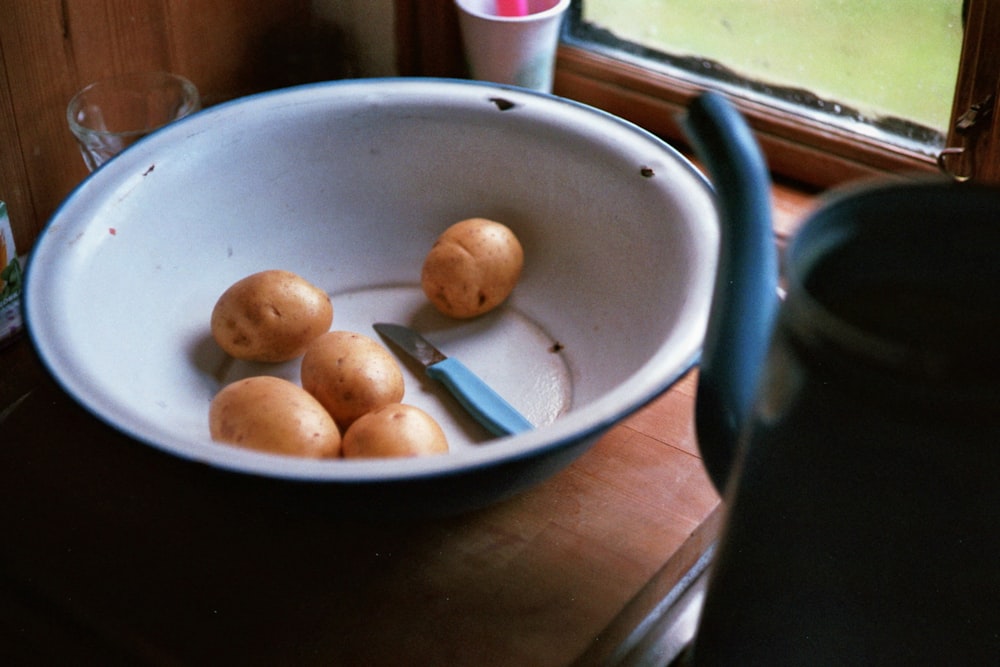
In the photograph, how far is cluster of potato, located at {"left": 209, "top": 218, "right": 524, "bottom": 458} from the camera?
0.57 metres

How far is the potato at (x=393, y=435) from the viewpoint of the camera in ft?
1.84

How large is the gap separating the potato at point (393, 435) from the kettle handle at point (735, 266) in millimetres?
185

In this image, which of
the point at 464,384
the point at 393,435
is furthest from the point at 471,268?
the point at 393,435

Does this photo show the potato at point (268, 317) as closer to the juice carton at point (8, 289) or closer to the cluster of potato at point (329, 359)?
the cluster of potato at point (329, 359)

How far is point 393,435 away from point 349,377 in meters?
0.09

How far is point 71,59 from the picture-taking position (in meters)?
0.86

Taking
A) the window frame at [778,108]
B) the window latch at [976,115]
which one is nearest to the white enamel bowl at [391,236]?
the window frame at [778,108]

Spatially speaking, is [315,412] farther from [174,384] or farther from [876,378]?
[876,378]

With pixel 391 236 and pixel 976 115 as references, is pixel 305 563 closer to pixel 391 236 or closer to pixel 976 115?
pixel 391 236

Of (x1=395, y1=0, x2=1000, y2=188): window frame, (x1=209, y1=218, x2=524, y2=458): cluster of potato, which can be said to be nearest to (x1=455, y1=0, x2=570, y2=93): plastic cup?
(x1=395, y1=0, x2=1000, y2=188): window frame

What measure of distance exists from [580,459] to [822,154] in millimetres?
448

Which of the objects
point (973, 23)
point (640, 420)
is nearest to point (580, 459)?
point (640, 420)

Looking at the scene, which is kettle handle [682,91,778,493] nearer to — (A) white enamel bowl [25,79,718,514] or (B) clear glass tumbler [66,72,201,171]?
(A) white enamel bowl [25,79,718,514]

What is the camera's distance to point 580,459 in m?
0.66
